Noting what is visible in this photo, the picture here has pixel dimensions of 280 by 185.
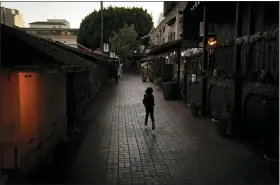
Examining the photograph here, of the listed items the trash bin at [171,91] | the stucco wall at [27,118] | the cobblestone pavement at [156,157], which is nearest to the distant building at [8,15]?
the stucco wall at [27,118]

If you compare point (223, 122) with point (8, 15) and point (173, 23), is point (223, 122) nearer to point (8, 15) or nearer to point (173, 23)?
point (8, 15)

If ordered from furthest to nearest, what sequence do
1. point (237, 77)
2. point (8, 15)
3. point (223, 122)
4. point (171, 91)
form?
point (171, 91), point (8, 15), point (237, 77), point (223, 122)

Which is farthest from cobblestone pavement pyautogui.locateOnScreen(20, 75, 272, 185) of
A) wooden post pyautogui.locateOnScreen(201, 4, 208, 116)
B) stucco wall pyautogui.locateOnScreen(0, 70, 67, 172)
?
wooden post pyautogui.locateOnScreen(201, 4, 208, 116)

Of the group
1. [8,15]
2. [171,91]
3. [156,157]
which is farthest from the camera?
[171,91]

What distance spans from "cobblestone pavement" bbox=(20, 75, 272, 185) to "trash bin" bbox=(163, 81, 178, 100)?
7298mm

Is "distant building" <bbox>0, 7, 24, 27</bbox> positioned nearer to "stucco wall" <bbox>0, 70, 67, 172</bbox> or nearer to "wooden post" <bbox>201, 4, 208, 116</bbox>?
"stucco wall" <bbox>0, 70, 67, 172</bbox>

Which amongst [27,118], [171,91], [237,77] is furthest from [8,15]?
[237,77]

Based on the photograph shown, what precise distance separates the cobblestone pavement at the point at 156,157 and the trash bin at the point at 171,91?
730 cm

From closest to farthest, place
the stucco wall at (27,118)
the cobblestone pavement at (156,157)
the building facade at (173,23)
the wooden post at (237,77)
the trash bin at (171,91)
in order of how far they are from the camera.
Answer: the stucco wall at (27,118)
the cobblestone pavement at (156,157)
the wooden post at (237,77)
the trash bin at (171,91)
the building facade at (173,23)

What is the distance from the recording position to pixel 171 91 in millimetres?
19906

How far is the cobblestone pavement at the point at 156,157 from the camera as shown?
21.5 feet

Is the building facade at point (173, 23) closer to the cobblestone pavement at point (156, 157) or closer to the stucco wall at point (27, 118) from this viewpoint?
the cobblestone pavement at point (156, 157)

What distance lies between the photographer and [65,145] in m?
9.19

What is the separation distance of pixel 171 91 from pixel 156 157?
1212 centimetres
